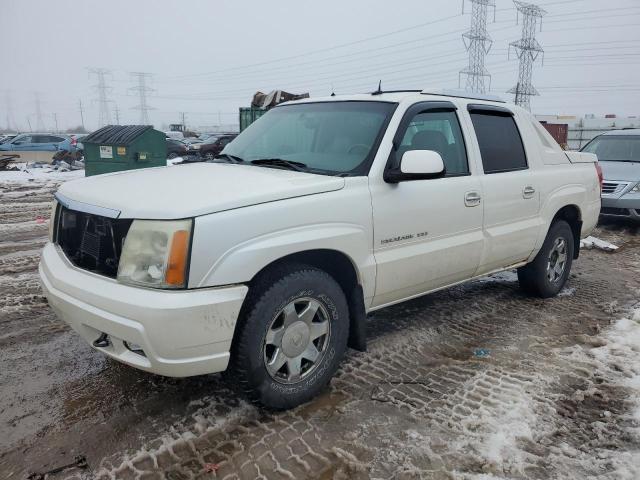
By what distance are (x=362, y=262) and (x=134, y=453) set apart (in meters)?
1.61

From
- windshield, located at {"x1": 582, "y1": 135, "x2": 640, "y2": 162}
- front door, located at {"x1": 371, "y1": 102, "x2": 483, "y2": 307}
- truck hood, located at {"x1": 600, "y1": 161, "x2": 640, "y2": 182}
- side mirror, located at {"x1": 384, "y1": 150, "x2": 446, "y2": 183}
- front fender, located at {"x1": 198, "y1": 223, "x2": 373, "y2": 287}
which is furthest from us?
windshield, located at {"x1": 582, "y1": 135, "x2": 640, "y2": 162}

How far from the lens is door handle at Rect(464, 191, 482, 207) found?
12.3 ft

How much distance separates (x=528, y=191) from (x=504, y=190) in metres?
0.41

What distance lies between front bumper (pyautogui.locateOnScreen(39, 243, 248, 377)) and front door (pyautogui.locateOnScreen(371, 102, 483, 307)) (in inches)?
43.9

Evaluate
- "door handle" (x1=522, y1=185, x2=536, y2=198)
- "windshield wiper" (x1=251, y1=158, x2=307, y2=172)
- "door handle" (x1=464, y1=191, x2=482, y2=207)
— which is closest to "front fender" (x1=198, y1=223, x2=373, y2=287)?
"windshield wiper" (x1=251, y1=158, x2=307, y2=172)

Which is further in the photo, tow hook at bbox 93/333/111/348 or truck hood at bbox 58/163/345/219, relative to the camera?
tow hook at bbox 93/333/111/348

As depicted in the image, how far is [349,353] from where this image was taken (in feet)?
12.4

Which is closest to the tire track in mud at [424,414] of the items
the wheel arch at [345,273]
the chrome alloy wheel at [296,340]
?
the chrome alloy wheel at [296,340]

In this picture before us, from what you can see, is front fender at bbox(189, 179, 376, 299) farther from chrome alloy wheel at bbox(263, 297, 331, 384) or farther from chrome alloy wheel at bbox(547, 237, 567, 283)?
chrome alloy wheel at bbox(547, 237, 567, 283)

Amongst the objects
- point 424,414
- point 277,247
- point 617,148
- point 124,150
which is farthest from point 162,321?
point 617,148

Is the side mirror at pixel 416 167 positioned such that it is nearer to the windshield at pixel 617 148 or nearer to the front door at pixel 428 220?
the front door at pixel 428 220

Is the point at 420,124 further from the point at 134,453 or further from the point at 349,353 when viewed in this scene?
the point at 134,453

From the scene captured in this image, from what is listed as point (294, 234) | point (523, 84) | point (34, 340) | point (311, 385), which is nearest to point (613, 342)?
point (311, 385)

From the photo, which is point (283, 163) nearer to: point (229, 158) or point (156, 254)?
point (229, 158)
